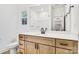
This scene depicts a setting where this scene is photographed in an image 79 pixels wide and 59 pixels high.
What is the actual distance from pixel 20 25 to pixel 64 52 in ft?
1.56

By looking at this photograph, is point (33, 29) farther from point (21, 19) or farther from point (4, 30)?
point (4, 30)

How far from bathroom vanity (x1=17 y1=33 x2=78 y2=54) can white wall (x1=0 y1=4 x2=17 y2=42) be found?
0.31ft

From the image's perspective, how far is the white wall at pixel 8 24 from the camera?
3.83 ft

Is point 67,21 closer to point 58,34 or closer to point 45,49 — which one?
point 58,34

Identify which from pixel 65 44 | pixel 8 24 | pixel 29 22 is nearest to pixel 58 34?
pixel 65 44

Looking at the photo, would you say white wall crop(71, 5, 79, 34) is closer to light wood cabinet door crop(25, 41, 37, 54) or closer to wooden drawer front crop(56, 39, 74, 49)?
wooden drawer front crop(56, 39, 74, 49)

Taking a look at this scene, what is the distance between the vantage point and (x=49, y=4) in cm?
113

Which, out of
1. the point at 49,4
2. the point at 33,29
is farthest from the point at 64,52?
the point at 49,4

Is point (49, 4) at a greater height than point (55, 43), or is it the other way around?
point (49, 4)

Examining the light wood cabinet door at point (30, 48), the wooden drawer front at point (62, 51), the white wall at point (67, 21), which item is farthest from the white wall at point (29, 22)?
the wooden drawer front at point (62, 51)

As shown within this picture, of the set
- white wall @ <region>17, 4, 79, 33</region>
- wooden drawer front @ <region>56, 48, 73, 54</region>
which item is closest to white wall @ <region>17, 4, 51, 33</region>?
white wall @ <region>17, 4, 79, 33</region>

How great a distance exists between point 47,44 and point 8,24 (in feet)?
1.37

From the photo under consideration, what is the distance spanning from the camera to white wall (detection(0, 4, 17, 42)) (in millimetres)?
1167

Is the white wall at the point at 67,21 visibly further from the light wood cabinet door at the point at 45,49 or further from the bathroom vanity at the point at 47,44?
the light wood cabinet door at the point at 45,49
